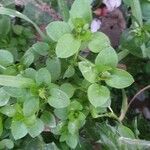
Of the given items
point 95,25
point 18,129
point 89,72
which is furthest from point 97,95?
point 95,25

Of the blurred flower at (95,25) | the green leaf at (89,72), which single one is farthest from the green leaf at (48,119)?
the blurred flower at (95,25)

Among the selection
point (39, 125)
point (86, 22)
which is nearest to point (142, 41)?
point (86, 22)

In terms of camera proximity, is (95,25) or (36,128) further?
(95,25)

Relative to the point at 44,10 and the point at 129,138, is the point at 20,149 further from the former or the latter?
the point at 44,10

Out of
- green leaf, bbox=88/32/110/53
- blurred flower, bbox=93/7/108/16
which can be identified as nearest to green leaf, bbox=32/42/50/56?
green leaf, bbox=88/32/110/53

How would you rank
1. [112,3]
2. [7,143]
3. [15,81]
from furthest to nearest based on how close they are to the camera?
[112,3], [7,143], [15,81]

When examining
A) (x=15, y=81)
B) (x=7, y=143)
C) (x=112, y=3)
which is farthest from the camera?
(x=112, y=3)

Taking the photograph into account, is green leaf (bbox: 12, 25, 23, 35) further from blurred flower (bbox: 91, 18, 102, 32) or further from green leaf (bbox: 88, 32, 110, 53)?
green leaf (bbox: 88, 32, 110, 53)

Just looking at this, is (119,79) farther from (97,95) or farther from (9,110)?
(9,110)
